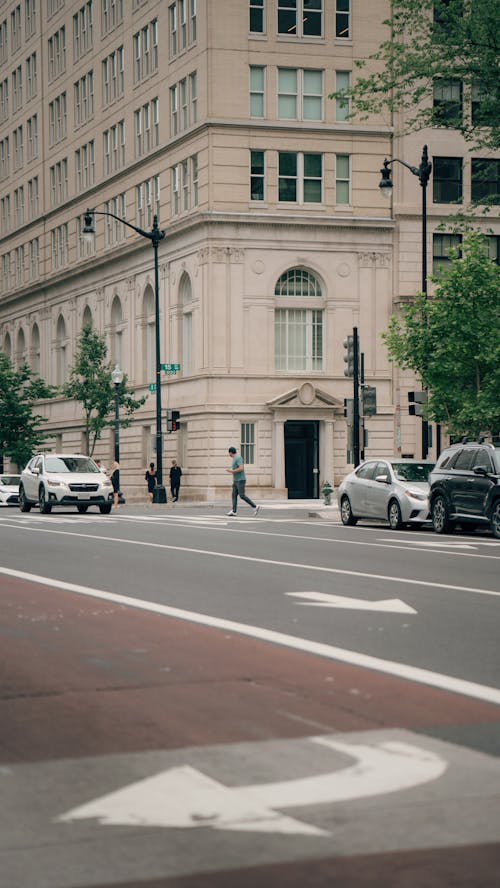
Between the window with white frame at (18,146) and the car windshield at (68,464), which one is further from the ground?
the window with white frame at (18,146)

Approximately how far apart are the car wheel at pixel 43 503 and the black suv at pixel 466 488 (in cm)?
1552

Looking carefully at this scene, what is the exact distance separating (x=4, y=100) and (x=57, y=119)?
10.5m

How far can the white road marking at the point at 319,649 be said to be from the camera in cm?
859

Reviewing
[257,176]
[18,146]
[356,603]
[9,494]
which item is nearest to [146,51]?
[257,176]

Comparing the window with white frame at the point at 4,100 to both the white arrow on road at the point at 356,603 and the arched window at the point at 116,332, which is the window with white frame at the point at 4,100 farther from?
the white arrow on road at the point at 356,603

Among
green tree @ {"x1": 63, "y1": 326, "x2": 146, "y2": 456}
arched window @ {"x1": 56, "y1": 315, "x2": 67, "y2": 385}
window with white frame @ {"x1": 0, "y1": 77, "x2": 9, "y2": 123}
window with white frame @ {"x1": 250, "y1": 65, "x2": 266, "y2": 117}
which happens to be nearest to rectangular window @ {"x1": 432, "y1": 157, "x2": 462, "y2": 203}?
window with white frame @ {"x1": 250, "y1": 65, "x2": 266, "y2": 117}

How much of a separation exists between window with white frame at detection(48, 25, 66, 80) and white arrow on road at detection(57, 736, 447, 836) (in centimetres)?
7379

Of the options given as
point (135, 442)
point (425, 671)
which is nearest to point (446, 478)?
point (425, 671)

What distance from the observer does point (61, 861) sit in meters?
4.91

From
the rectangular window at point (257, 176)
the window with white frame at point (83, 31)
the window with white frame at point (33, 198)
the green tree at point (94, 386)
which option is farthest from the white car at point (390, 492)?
the window with white frame at point (33, 198)

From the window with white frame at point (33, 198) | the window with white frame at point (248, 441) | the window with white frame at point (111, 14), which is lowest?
the window with white frame at point (248, 441)

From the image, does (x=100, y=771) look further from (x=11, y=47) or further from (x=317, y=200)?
(x=11, y=47)

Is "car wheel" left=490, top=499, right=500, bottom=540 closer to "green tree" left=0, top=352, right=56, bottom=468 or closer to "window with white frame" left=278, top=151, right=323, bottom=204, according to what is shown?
"window with white frame" left=278, top=151, right=323, bottom=204

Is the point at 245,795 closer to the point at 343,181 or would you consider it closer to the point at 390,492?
the point at 390,492
